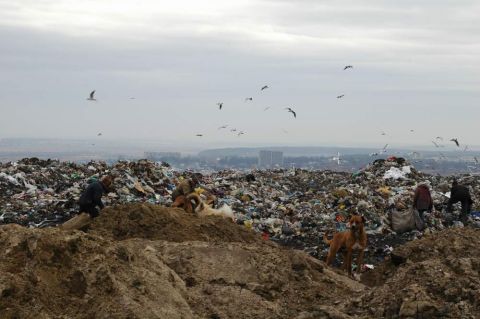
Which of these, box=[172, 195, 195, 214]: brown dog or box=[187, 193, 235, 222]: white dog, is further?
box=[172, 195, 195, 214]: brown dog

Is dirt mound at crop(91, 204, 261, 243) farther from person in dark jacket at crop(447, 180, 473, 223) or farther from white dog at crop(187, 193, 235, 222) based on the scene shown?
person in dark jacket at crop(447, 180, 473, 223)

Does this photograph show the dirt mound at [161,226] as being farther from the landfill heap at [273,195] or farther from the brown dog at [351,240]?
the landfill heap at [273,195]

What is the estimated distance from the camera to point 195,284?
22.9 ft

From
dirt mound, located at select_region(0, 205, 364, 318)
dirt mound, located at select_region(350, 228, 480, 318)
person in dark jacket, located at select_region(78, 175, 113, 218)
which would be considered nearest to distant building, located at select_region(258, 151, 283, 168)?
person in dark jacket, located at select_region(78, 175, 113, 218)

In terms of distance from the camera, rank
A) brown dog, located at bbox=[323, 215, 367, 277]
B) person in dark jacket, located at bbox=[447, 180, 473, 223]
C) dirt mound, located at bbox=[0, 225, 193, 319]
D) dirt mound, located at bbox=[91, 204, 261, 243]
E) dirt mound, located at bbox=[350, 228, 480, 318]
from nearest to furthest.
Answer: dirt mound, located at bbox=[0, 225, 193, 319], dirt mound, located at bbox=[350, 228, 480, 318], dirt mound, located at bbox=[91, 204, 261, 243], brown dog, located at bbox=[323, 215, 367, 277], person in dark jacket, located at bbox=[447, 180, 473, 223]

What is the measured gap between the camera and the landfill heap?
14312mm

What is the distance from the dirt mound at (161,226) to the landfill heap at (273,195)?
8.75 feet

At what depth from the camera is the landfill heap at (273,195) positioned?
47.0 ft

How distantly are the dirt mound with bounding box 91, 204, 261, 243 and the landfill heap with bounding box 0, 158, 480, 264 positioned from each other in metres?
2.67

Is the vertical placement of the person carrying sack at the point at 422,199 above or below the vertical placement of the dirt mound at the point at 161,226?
above

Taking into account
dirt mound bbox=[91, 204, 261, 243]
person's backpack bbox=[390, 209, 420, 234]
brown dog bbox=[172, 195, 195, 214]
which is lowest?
person's backpack bbox=[390, 209, 420, 234]

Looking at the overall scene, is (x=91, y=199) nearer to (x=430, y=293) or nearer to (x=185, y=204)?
(x=185, y=204)

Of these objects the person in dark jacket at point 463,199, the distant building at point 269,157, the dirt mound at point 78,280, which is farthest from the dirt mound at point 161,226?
the distant building at point 269,157

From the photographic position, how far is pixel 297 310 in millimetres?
6684
